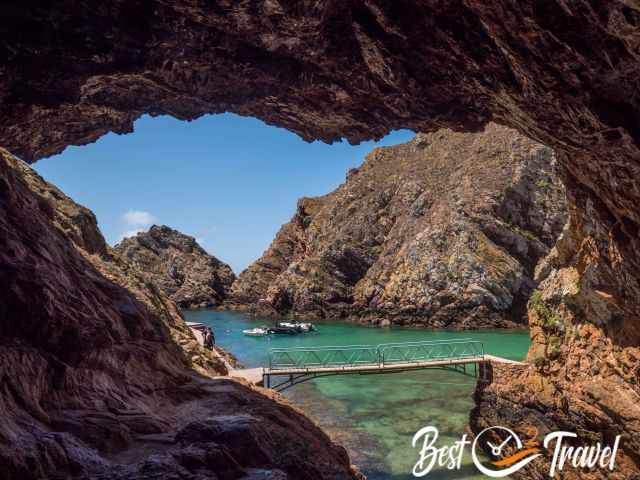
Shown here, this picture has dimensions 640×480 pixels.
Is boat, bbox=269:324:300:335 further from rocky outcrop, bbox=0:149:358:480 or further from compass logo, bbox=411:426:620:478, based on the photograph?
rocky outcrop, bbox=0:149:358:480

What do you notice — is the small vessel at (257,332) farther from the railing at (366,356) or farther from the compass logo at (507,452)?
the compass logo at (507,452)

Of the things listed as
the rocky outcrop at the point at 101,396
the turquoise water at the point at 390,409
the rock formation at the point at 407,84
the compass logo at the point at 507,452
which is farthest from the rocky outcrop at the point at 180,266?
the rocky outcrop at the point at 101,396

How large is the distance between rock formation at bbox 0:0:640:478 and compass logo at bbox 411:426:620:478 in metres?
0.73

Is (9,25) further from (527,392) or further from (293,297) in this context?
(293,297)

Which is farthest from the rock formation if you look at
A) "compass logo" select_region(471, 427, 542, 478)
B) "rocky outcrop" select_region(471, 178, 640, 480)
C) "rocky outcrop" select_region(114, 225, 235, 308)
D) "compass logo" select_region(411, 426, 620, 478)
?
"rocky outcrop" select_region(114, 225, 235, 308)

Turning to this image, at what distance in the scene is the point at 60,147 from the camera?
774 inches

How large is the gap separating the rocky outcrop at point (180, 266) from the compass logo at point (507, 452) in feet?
333

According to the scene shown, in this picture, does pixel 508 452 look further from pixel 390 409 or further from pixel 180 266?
pixel 180 266

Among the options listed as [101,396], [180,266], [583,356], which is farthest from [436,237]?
[180,266]

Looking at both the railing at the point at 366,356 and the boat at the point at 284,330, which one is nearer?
the railing at the point at 366,356

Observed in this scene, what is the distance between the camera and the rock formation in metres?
10.4

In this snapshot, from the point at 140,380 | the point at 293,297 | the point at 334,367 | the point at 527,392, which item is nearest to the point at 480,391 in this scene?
the point at 527,392

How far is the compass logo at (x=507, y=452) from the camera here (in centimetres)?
1881

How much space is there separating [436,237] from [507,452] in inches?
2136
